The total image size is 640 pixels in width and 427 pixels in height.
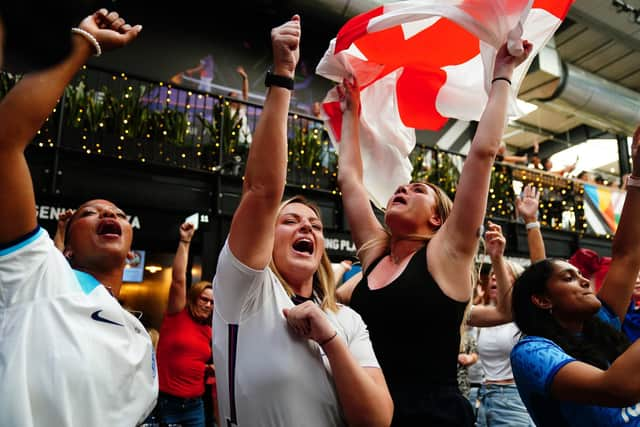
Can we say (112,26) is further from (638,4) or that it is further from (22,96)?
(638,4)

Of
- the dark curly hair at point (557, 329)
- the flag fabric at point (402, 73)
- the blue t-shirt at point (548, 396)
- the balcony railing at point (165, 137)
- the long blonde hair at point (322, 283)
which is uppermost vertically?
the balcony railing at point (165, 137)

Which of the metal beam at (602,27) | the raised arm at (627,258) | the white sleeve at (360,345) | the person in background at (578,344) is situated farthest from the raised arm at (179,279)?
the metal beam at (602,27)

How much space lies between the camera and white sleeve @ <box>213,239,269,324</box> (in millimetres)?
1156

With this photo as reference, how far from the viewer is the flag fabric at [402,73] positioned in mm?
2211

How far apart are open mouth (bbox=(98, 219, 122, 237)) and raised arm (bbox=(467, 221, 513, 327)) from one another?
1745 millimetres

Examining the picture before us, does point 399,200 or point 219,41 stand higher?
point 219,41

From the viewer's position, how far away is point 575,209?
923 centimetres

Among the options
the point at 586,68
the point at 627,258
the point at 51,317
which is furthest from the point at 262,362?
the point at 586,68

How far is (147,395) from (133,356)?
127mm

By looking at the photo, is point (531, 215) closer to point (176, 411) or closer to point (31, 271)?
point (31, 271)

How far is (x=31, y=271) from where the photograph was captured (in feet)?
3.75

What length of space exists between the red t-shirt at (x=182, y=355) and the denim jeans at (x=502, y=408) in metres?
2.10

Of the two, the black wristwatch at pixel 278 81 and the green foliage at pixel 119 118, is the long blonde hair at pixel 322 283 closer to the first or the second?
the black wristwatch at pixel 278 81

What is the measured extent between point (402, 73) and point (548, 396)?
171cm
